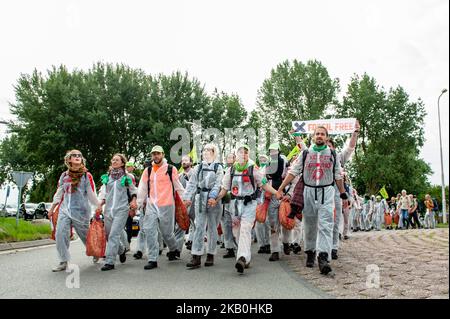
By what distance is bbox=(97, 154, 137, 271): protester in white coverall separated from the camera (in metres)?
7.62

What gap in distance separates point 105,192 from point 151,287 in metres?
2.89

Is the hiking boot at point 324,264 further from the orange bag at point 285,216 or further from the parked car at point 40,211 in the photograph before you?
the parked car at point 40,211

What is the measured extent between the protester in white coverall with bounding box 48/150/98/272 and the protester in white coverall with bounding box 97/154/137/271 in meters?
0.28

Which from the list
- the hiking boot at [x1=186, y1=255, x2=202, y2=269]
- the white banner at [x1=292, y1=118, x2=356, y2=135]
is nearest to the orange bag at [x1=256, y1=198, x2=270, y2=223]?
the hiking boot at [x1=186, y1=255, x2=202, y2=269]

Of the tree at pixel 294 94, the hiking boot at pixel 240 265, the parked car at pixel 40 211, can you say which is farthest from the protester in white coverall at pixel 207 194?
the tree at pixel 294 94

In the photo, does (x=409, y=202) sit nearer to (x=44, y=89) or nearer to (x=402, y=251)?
(x=402, y=251)

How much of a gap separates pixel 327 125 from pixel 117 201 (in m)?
7.70

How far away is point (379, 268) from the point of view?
267 inches

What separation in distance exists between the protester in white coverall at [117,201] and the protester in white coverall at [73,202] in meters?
0.28

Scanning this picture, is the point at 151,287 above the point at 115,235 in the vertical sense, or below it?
below

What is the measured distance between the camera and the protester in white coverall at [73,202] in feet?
24.3

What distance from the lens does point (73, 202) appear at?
299 inches
